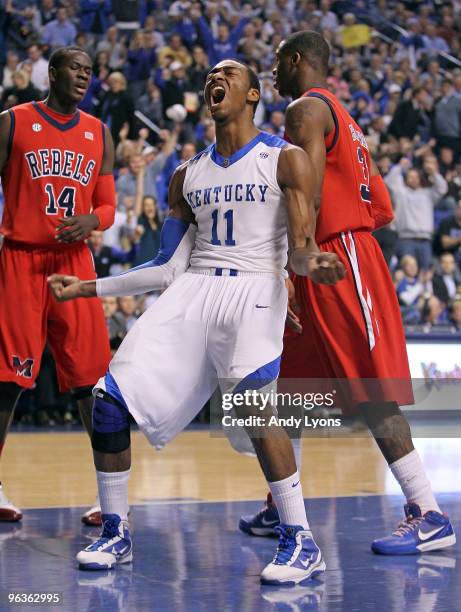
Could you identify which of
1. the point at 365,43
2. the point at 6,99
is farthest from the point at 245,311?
the point at 365,43

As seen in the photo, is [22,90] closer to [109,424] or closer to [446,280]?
[446,280]

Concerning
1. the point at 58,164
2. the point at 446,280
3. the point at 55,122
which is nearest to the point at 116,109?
the point at 446,280

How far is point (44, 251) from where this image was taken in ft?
17.6

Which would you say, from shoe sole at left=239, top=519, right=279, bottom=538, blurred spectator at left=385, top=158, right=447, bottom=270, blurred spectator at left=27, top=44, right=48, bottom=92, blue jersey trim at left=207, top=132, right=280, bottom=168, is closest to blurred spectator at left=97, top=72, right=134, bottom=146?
blurred spectator at left=27, top=44, right=48, bottom=92

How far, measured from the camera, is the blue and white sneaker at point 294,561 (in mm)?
3912

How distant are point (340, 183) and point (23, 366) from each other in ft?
5.62

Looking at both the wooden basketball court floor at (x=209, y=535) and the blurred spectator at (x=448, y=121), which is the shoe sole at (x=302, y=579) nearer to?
the wooden basketball court floor at (x=209, y=535)

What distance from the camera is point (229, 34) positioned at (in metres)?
14.6

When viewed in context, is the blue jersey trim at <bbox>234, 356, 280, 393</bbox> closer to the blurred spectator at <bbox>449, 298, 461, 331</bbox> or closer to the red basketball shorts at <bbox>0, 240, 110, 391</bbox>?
the red basketball shorts at <bbox>0, 240, 110, 391</bbox>

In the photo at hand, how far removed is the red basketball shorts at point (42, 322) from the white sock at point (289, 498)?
5.14ft

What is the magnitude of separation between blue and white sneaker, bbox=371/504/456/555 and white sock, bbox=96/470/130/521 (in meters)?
1.03

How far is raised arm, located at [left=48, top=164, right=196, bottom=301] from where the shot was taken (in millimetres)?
4273

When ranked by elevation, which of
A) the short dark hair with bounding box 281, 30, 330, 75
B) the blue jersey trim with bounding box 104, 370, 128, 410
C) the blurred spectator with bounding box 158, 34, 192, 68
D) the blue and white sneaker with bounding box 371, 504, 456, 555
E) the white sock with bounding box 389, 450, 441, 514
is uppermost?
the blurred spectator with bounding box 158, 34, 192, 68

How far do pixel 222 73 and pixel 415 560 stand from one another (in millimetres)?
1997
